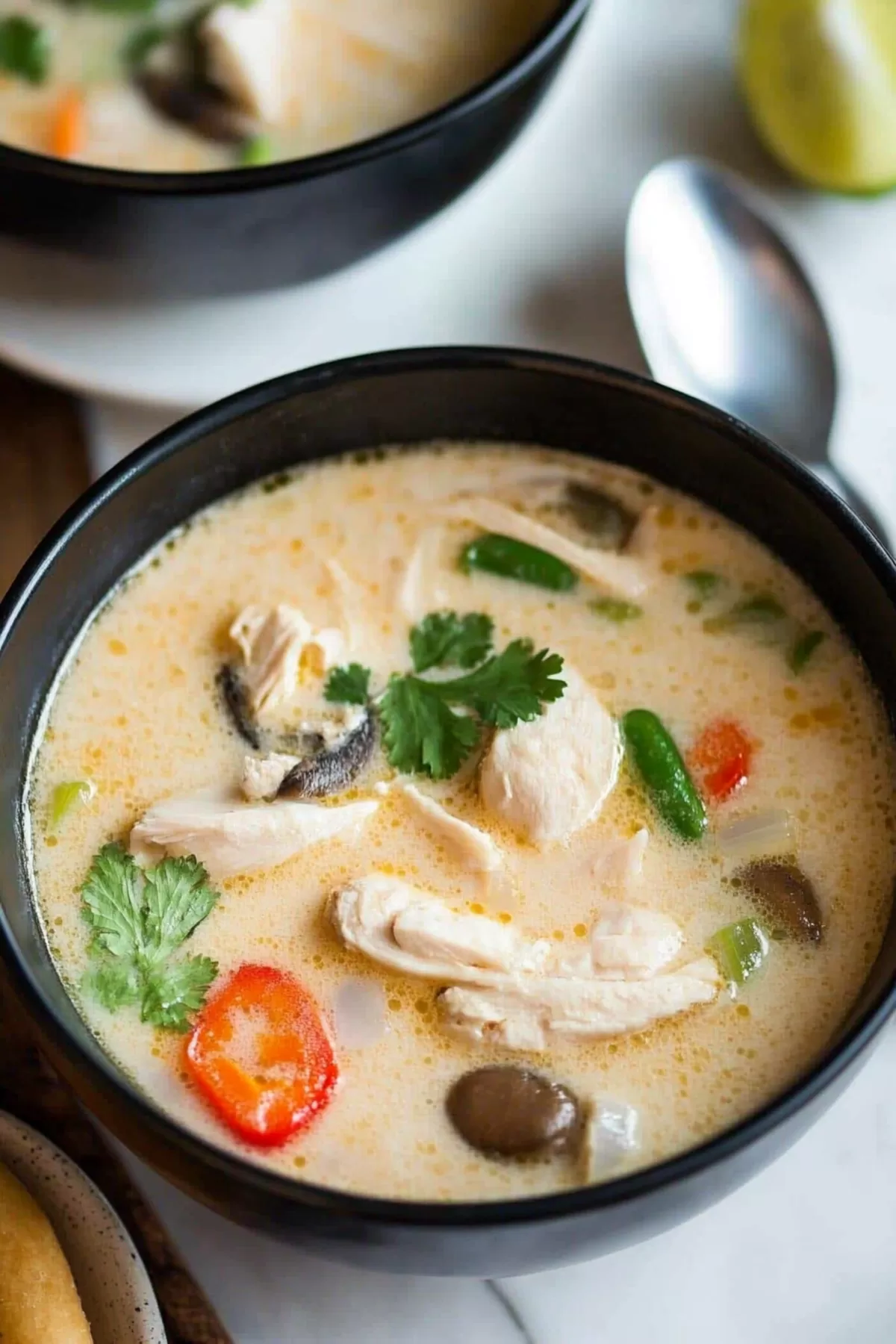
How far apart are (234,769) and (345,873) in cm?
17

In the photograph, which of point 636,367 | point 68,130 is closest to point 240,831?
point 636,367

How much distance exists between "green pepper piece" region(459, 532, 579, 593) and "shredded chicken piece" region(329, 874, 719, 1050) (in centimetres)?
41

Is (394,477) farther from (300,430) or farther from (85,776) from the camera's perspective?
Result: (85,776)

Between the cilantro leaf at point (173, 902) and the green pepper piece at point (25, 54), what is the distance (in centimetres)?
132

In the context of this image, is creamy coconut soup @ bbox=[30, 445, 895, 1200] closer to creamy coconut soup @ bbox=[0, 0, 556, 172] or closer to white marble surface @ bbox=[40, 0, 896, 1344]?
white marble surface @ bbox=[40, 0, 896, 1344]

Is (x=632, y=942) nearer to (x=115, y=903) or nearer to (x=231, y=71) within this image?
(x=115, y=903)

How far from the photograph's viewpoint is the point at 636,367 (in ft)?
7.51

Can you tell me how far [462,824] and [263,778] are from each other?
21 centimetres

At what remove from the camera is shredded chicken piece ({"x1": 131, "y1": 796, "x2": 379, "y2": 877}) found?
67.1 inches

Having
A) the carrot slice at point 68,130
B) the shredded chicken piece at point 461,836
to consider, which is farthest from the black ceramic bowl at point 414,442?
the carrot slice at point 68,130

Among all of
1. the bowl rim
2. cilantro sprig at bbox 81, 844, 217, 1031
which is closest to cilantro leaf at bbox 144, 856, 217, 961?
cilantro sprig at bbox 81, 844, 217, 1031

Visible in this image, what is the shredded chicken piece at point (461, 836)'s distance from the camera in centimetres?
171

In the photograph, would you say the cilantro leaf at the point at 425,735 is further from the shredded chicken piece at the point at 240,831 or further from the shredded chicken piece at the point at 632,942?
the shredded chicken piece at the point at 632,942

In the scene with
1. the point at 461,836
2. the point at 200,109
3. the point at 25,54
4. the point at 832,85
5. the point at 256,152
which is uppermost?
the point at 25,54
